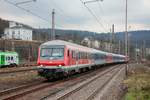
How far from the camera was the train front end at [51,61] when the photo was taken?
25656 mm

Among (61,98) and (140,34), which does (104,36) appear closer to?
(140,34)

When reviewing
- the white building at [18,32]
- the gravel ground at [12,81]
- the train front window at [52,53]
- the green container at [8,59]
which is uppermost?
the white building at [18,32]

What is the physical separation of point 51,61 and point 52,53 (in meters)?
0.94

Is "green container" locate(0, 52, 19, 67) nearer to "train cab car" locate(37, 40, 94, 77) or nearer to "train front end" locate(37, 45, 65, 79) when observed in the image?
"train cab car" locate(37, 40, 94, 77)

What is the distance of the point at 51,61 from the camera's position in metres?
26.1

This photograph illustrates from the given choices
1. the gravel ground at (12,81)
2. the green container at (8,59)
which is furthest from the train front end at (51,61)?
the green container at (8,59)

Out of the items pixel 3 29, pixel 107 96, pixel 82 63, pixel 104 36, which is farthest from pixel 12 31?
pixel 107 96

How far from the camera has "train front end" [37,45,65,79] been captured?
25.7 m

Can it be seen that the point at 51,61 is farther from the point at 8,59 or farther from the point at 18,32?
the point at 18,32

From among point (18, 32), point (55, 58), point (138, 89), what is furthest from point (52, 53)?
point (18, 32)

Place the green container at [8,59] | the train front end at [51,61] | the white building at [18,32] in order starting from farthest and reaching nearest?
1. the white building at [18,32]
2. the green container at [8,59]
3. the train front end at [51,61]

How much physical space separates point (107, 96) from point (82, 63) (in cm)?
1763

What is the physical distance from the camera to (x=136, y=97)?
1581 cm

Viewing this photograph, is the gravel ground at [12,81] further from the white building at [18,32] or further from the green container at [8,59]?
the white building at [18,32]
